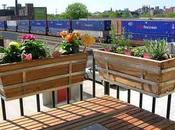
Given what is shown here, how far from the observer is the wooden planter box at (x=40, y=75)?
269cm

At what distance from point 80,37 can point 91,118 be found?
933mm

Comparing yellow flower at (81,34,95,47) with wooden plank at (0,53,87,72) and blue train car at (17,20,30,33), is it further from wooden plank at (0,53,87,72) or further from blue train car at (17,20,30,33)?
blue train car at (17,20,30,33)

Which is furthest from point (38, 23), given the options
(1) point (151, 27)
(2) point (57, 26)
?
(1) point (151, 27)

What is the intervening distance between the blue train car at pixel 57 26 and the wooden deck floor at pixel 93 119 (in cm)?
3494

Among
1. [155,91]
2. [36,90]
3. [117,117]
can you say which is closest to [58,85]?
[36,90]

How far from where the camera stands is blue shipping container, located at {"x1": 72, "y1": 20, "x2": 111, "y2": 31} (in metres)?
32.4

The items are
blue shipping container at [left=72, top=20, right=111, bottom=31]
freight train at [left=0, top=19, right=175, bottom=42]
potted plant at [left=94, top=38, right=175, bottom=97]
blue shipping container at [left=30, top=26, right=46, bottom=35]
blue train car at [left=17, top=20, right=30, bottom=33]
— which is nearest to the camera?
potted plant at [left=94, top=38, right=175, bottom=97]

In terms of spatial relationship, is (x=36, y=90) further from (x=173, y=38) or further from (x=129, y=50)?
(x=173, y=38)

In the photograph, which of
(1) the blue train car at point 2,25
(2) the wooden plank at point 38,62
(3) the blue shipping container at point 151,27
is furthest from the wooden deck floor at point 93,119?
(1) the blue train car at point 2,25

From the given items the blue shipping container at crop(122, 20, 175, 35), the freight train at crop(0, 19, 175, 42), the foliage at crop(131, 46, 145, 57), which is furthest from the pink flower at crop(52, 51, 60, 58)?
the blue shipping container at crop(122, 20, 175, 35)

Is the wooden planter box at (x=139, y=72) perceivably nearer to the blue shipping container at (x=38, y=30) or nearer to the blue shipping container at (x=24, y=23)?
the blue shipping container at (x=38, y=30)

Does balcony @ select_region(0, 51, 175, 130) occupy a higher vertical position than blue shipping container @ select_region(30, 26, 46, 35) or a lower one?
higher

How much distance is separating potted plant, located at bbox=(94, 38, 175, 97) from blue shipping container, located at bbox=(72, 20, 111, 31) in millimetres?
29262

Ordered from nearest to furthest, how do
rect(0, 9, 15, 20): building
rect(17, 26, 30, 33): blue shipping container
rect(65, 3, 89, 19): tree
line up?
1. rect(17, 26, 30, 33): blue shipping container
2. rect(0, 9, 15, 20): building
3. rect(65, 3, 89, 19): tree
